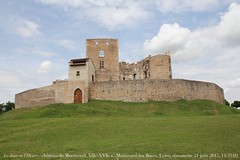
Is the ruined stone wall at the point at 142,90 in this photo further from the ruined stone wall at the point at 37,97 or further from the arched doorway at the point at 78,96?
the ruined stone wall at the point at 37,97

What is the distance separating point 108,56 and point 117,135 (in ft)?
110

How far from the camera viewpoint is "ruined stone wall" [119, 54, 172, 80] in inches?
2064

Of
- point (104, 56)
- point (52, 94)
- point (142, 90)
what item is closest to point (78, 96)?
point (52, 94)

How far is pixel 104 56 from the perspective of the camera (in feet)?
159

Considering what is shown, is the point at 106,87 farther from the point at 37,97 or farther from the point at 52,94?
the point at 37,97

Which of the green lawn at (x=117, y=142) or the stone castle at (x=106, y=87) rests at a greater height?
the stone castle at (x=106, y=87)

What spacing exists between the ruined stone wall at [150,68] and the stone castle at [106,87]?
9143 millimetres

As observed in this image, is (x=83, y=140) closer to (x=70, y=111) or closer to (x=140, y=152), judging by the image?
(x=140, y=152)

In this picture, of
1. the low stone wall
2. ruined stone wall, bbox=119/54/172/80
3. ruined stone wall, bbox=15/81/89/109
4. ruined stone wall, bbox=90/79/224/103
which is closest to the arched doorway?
ruined stone wall, bbox=15/81/89/109

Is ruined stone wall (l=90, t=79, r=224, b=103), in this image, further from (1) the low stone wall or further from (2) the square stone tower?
(2) the square stone tower

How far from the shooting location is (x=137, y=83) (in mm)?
38656

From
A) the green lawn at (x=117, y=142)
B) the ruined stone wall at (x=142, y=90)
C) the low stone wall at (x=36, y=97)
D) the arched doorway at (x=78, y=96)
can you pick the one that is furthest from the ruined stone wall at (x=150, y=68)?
the green lawn at (x=117, y=142)

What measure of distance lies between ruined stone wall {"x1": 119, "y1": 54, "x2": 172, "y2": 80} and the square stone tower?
9237 mm

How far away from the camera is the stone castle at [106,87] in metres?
37.9
